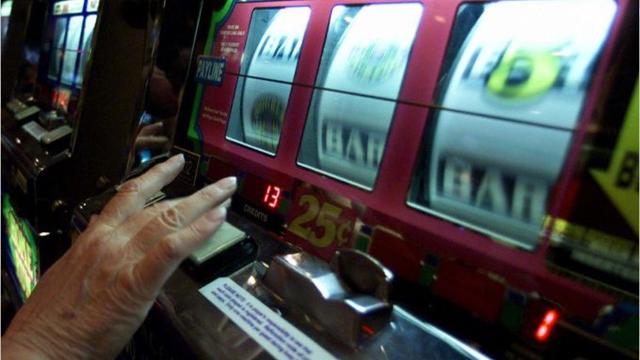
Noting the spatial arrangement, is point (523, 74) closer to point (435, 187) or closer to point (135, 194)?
point (435, 187)

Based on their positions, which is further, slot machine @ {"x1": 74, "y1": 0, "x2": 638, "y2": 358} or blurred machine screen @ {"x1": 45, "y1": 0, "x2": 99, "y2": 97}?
blurred machine screen @ {"x1": 45, "y1": 0, "x2": 99, "y2": 97}

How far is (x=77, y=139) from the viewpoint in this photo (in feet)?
7.64

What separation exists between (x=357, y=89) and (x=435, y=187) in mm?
328

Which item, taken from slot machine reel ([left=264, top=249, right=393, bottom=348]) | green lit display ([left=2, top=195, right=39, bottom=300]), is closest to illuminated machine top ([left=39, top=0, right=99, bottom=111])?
green lit display ([left=2, top=195, right=39, bottom=300])

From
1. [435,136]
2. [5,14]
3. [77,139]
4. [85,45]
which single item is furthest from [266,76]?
[5,14]

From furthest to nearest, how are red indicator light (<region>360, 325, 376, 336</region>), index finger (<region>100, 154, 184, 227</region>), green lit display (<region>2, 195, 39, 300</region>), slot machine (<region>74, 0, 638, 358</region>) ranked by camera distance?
green lit display (<region>2, 195, 39, 300</region>)
index finger (<region>100, 154, 184, 227</region>)
red indicator light (<region>360, 325, 376, 336</region>)
slot machine (<region>74, 0, 638, 358</region>)

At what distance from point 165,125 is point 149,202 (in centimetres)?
33

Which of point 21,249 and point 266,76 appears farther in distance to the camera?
point 21,249

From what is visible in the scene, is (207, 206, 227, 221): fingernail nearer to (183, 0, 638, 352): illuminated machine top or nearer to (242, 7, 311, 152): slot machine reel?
(183, 0, 638, 352): illuminated machine top

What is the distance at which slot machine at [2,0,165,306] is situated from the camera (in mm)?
2260

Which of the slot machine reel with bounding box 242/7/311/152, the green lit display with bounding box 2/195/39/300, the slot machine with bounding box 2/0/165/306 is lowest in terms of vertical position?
the green lit display with bounding box 2/195/39/300

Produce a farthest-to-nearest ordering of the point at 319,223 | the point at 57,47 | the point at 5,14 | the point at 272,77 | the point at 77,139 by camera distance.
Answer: the point at 5,14 < the point at 57,47 < the point at 77,139 < the point at 272,77 < the point at 319,223

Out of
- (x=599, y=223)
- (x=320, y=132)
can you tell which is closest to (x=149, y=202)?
(x=320, y=132)

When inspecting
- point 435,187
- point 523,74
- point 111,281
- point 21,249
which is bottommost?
point 21,249
